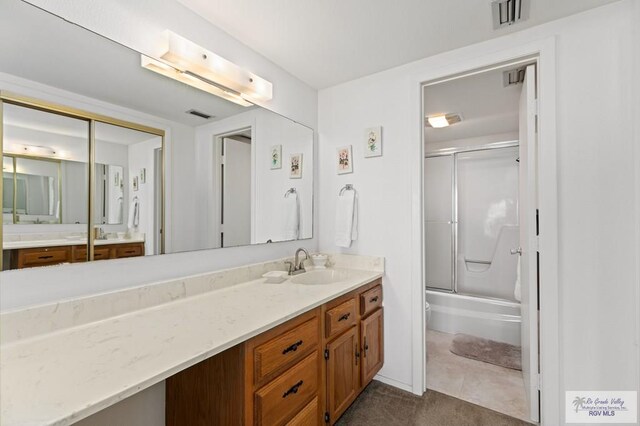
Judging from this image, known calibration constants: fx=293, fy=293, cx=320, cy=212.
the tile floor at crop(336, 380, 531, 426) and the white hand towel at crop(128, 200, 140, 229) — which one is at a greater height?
the white hand towel at crop(128, 200, 140, 229)

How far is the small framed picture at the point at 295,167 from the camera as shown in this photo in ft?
7.35

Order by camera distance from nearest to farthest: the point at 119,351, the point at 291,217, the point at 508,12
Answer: the point at 119,351 < the point at 508,12 < the point at 291,217

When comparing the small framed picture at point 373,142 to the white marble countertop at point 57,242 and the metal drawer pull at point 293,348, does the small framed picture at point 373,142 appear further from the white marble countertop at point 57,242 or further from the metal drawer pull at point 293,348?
the white marble countertop at point 57,242

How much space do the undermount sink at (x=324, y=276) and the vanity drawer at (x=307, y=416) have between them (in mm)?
758

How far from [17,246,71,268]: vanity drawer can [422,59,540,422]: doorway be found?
1.93 metres

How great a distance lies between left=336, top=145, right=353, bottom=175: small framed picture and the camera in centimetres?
228

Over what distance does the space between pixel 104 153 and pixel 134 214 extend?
0.94 ft

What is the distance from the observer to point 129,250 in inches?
51.3

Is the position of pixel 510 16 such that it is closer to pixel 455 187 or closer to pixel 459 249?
pixel 455 187

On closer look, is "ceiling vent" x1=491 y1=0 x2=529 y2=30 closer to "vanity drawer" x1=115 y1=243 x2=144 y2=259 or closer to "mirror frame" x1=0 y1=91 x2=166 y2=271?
"mirror frame" x1=0 y1=91 x2=166 y2=271

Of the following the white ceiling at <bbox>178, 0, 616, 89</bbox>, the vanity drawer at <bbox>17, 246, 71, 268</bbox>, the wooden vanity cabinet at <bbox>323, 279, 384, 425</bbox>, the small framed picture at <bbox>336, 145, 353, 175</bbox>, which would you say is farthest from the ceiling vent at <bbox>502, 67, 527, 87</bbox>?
the vanity drawer at <bbox>17, 246, 71, 268</bbox>

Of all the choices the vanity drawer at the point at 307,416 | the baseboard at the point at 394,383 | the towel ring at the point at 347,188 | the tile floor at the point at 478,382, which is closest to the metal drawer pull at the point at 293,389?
the vanity drawer at the point at 307,416

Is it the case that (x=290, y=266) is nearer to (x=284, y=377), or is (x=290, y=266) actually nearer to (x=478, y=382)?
(x=284, y=377)

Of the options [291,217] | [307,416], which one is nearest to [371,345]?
[307,416]
